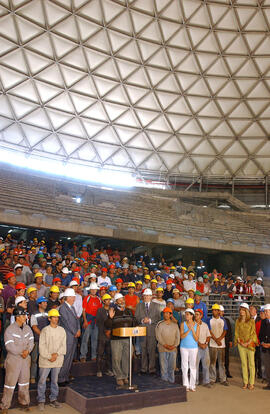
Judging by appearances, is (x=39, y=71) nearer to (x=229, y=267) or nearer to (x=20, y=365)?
(x=229, y=267)

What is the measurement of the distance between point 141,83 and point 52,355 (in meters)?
31.2

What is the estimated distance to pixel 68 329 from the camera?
8.09 metres

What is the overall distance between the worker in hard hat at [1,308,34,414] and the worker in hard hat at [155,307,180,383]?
3242 millimetres

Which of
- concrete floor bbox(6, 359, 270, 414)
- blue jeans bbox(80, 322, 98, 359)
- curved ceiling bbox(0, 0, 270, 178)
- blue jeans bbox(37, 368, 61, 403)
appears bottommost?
concrete floor bbox(6, 359, 270, 414)

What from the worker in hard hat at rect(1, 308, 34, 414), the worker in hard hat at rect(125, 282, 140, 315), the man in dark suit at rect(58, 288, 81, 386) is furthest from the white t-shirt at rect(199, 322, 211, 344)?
the worker in hard hat at rect(1, 308, 34, 414)

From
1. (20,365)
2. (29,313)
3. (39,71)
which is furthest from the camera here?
(39,71)

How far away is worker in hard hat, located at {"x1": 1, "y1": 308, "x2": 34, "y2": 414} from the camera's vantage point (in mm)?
6754

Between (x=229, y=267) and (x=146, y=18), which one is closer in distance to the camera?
(x=229, y=267)

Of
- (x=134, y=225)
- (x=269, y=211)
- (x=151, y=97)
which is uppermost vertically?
(x=151, y=97)

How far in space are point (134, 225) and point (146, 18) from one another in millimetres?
17897

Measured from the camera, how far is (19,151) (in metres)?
34.7

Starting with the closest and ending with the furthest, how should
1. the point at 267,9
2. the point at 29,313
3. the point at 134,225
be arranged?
1. the point at 29,313
2. the point at 134,225
3. the point at 267,9

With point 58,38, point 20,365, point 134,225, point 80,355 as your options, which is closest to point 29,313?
point 20,365

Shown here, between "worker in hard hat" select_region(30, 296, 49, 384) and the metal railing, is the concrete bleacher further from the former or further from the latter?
"worker in hard hat" select_region(30, 296, 49, 384)
